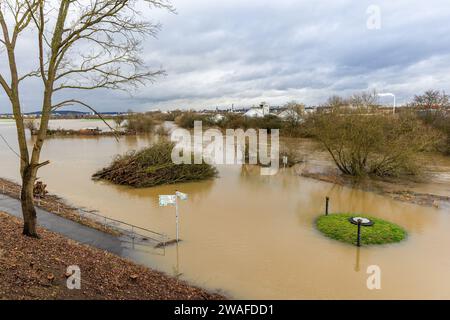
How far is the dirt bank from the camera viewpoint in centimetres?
Result: 593

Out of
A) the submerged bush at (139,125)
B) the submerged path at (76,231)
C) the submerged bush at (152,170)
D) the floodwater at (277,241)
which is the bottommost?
the floodwater at (277,241)

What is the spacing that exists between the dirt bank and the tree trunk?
0.26 m

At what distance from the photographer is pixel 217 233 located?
39.8 feet

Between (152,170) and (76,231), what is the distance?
9565mm

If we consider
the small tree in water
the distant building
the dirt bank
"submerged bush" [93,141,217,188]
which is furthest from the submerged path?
the distant building

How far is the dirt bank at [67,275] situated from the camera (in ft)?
19.4

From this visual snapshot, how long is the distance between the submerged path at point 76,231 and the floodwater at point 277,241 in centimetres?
99

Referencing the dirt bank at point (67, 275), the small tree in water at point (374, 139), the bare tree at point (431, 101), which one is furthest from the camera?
the bare tree at point (431, 101)

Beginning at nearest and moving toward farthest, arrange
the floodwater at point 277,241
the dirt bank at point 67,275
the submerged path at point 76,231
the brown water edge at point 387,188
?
1. the dirt bank at point 67,275
2. the floodwater at point 277,241
3. the submerged path at point 76,231
4. the brown water edge at point 387,188

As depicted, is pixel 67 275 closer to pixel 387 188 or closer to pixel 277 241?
pixel 277 241

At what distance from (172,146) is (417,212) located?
14975mm

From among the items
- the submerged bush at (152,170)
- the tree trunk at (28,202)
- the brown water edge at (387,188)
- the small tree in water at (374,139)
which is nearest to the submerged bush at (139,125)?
the submerged bush at (152,170)

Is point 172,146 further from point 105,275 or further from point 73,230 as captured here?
point 105,275

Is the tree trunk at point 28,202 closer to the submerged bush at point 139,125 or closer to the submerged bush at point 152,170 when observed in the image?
the submerged bush at point 152,170
